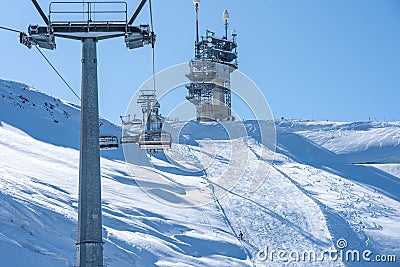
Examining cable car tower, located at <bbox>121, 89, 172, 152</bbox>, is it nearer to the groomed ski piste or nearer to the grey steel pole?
the groomed ski piste

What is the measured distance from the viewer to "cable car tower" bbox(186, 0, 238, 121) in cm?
6925

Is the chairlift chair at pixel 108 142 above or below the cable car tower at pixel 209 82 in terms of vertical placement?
below

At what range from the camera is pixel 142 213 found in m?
29.1

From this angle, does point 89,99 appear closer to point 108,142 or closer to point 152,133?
point 108,142

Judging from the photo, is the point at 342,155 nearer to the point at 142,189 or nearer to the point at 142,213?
the point at 142,189

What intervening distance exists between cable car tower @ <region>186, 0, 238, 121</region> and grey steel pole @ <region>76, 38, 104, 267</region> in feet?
190

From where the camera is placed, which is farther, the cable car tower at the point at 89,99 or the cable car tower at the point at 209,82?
the cable car tower at the point at 209,82

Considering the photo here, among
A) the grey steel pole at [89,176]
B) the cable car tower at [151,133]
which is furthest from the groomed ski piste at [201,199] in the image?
the grey steel pole at [89,176]

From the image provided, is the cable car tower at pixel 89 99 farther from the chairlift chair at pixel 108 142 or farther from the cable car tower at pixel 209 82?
the cable car tower at pixel 209 82

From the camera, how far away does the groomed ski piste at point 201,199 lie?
74.3 ft

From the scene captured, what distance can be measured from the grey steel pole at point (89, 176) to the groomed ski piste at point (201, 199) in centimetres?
729

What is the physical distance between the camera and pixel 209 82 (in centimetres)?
6925

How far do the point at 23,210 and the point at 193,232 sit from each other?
822cm

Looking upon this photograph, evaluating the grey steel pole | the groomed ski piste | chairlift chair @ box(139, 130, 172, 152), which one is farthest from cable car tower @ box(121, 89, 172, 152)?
the grey steel pole
